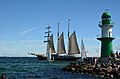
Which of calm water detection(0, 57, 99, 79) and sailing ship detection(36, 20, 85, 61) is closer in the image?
calm water detection(0, 57, 99, 79)

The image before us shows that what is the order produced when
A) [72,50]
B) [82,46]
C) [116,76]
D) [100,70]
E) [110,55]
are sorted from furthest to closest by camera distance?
1. [72,50]
2. [82,46]
3. [110,55]
4. [100,70]
5. [116,76]

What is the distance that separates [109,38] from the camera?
5428cm

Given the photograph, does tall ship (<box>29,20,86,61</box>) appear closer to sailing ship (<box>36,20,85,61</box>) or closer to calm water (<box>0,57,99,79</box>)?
sailing ship (<box>36,20,85,61</box>)

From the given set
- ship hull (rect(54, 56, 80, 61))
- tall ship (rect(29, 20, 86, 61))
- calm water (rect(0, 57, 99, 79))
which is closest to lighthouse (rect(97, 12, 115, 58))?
calm water (rect(0, 57, 99, 79))

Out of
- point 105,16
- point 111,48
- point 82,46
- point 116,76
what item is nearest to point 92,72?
point 116,76

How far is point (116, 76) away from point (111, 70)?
2.23 m

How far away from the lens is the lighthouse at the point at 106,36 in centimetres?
5441

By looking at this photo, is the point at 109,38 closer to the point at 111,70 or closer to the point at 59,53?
the point at 111,70

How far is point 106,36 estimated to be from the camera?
5459 cm

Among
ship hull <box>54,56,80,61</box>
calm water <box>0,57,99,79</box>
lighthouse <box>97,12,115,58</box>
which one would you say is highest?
lighthouse <box>97,12,115,58</box>

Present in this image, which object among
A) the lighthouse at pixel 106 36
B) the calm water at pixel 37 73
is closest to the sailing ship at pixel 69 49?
the calm water at pixel 37 73

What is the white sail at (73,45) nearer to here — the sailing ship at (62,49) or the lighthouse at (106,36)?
the sailing ship at (62,49)

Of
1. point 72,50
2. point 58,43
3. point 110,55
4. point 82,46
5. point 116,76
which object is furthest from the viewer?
point 58,43

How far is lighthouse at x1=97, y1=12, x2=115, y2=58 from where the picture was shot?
54.4m
